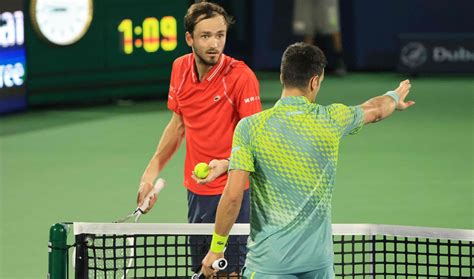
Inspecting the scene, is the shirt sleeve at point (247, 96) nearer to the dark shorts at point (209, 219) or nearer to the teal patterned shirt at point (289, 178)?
the dark shorts at point (209, 219)

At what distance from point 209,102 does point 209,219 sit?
22.2 inches

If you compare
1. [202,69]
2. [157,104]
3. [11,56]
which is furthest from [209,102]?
[157,104]

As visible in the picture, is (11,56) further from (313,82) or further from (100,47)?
(313,82)

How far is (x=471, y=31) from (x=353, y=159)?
7.92 metres

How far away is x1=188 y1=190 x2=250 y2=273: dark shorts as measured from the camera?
5392 mm

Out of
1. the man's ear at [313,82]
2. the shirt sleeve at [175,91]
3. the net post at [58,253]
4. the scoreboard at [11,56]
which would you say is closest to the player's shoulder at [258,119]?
the man's ear at [313,82]

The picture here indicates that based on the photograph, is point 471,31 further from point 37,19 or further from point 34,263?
point 34,263

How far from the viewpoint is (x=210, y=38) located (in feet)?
18.2

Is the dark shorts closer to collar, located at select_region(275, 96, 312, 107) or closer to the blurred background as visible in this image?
collar, located at select_region(275, 96, 312, 107)

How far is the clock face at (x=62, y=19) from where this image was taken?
14102 millimetres

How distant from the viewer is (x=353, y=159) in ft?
37.6

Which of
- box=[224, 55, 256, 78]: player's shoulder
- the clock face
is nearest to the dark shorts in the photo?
box=[224, 55, 256, 78]: player's shoulder

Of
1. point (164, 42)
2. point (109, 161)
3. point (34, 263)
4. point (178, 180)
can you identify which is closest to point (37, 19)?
point (164, 42)

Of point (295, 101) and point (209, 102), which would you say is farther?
point (209, 102)
